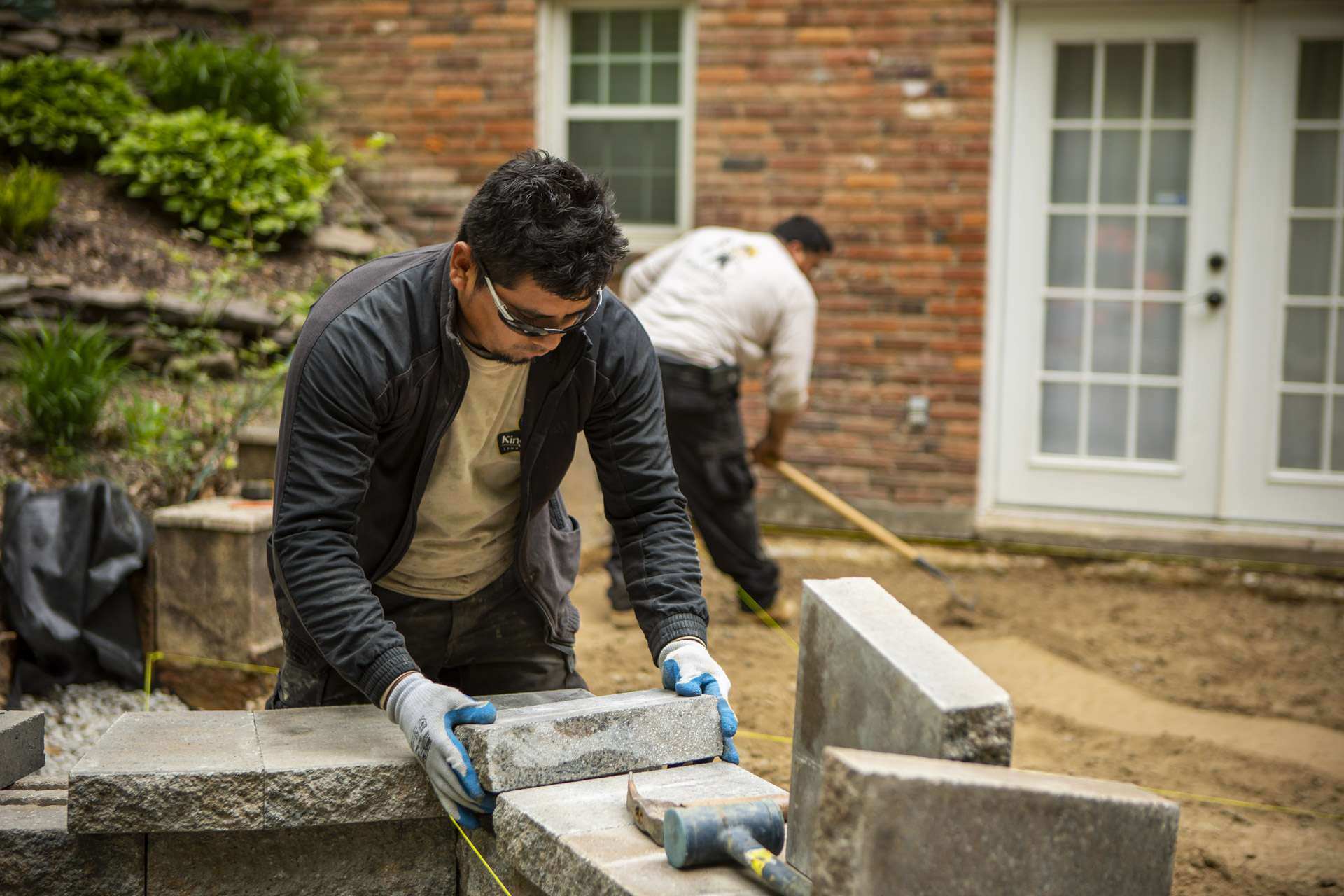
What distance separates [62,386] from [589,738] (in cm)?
356

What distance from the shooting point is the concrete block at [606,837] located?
1857 mm

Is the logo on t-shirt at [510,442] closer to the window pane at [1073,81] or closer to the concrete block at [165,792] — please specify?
the concrete block at [165,792]

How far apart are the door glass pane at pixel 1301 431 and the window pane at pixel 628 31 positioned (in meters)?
4.01

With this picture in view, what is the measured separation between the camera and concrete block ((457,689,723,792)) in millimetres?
2121

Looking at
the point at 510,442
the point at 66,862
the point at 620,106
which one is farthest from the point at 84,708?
the point at 620,106

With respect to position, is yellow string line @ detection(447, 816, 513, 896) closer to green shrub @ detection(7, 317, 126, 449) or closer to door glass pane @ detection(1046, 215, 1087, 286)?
green shrub @ detection(7, 317, 126, 449)

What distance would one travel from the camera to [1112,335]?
659cm

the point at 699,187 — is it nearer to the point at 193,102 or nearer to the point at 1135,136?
the point at 1135,136

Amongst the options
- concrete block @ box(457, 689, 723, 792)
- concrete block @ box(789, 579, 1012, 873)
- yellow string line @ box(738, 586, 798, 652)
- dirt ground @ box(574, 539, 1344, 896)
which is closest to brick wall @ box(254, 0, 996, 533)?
dirt ground @ box(574, 539, 1344, 896)

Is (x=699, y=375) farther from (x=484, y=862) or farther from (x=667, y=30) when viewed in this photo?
(x=484, y=862)

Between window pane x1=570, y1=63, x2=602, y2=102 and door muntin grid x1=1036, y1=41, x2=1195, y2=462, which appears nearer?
door muntin grid x1=1036, y1=41, x2=1195, y2=462

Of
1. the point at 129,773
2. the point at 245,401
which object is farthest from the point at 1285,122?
the point at 129,773

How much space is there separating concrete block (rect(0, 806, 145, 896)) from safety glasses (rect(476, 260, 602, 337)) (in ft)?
3.87

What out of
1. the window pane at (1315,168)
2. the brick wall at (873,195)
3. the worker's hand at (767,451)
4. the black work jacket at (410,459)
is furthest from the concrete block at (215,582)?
the window pane at (1315,168)
